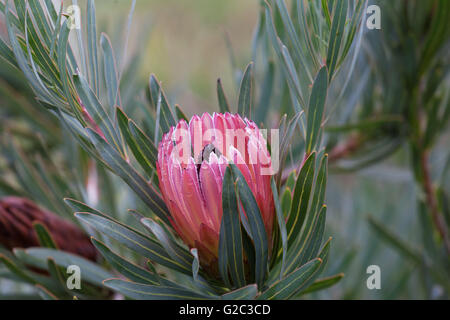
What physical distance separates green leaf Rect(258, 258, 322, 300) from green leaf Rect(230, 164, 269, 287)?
13 mm

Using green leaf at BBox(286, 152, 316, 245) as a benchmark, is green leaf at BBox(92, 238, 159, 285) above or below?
below

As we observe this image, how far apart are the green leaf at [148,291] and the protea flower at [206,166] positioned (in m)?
0.04

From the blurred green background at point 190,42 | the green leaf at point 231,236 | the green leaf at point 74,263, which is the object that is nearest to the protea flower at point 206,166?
the green leaf at point 231,236

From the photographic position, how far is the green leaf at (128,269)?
272mm

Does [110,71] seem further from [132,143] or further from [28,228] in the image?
[28,228]

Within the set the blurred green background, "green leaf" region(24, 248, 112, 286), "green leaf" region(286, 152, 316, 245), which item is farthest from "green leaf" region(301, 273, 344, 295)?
the blurred green background

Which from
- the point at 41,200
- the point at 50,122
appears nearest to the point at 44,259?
the point at 41,200

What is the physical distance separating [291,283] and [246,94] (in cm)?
13

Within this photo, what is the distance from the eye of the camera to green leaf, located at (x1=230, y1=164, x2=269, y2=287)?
24 cm

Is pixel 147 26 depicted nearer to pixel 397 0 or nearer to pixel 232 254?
pixel 397 0

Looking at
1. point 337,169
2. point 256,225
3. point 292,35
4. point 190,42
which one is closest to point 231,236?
point 256,225

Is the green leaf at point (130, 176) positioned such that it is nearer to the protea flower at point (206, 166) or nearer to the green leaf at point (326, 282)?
the protea flower at point (206, 166)

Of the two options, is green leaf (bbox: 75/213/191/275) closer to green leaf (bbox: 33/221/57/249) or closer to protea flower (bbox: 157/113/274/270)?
protea flower (bbox: 157/113/274/270)

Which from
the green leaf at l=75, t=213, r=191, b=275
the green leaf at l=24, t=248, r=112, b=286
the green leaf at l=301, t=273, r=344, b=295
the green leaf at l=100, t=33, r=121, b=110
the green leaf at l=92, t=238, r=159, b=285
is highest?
the green leaf at l=100, t=33, r=121, b=110
